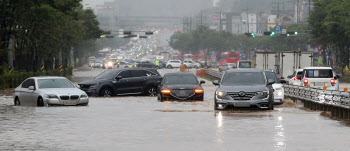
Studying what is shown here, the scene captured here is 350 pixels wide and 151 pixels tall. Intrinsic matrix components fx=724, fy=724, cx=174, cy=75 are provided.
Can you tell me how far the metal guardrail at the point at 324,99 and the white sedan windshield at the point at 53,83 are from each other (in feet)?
31.3

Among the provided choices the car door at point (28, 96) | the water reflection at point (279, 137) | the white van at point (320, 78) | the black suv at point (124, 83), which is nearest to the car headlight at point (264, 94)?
the water reflection at point (279, 137)

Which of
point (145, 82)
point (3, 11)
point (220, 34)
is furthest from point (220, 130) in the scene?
point (220, 34)

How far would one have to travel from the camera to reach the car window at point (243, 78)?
25830 millimetres

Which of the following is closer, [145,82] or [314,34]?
[145,82]

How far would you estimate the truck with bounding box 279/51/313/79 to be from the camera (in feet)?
169

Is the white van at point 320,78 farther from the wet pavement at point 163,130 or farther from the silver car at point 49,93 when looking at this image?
the silver car at point 49,93

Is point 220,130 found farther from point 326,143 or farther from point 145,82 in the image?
point 145,82

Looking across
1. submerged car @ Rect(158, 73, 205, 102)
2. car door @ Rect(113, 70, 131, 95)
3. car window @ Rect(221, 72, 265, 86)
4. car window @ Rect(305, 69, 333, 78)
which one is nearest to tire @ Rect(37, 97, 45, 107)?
submerged car @ Rect(158, 73, 205, 102)

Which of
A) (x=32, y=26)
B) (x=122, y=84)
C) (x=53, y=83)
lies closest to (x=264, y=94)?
(x=53, y=83)

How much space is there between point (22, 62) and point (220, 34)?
128494 millimetres

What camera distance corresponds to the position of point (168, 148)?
14.6 m

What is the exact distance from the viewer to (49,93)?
27094 millimetres

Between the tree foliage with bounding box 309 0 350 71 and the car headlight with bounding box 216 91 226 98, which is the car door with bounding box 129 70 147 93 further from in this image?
the tree foliage with bounding box 309 0 350 71

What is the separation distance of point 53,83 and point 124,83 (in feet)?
27.5
